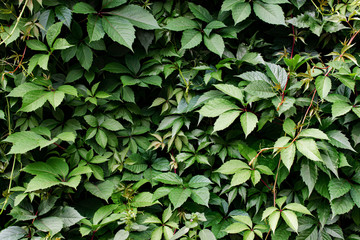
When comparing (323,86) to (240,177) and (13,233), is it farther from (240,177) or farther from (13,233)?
(13,233)

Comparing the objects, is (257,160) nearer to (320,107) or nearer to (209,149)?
(209,149)

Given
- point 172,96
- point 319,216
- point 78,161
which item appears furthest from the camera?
point 172,96

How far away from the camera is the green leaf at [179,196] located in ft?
4.71

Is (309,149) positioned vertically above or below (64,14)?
below

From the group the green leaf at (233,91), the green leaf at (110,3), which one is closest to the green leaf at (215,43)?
the green leaf at (233,91)

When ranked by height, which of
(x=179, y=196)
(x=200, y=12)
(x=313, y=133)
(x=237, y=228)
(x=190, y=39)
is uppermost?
(x=200, y=12)

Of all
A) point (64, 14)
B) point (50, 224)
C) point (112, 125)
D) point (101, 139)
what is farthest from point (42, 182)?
point (64, 14)

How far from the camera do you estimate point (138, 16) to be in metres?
1.57

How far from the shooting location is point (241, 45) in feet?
5.59

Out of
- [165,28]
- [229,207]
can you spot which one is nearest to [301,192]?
[229,207]

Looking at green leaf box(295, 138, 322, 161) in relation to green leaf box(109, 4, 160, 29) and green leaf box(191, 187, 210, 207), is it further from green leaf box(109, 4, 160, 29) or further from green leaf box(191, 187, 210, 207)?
green leaf box(109, 4, 160, 29)

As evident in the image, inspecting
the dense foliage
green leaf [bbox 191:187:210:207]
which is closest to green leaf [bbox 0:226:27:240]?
the dense foliage

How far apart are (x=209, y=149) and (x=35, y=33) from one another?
1.24 meters

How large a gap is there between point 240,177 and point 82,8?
128 centimetres
